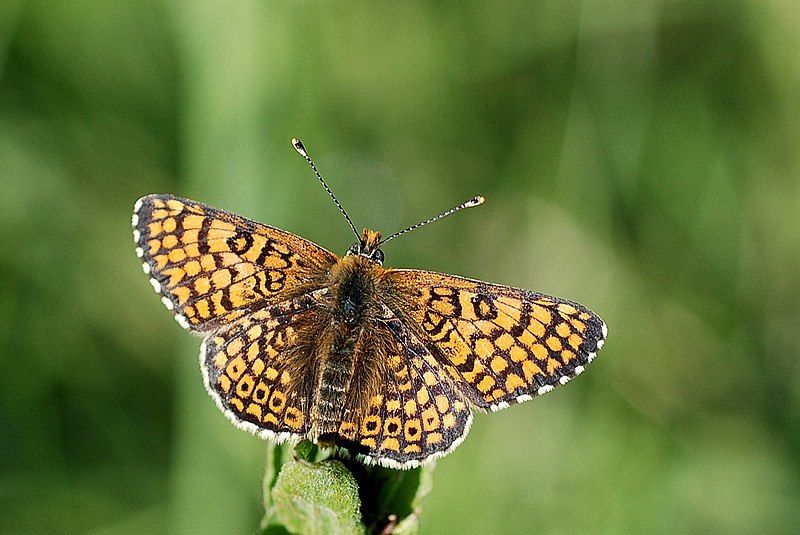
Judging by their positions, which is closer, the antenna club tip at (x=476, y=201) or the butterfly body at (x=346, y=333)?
the butterfly body at (x=346, y=333)

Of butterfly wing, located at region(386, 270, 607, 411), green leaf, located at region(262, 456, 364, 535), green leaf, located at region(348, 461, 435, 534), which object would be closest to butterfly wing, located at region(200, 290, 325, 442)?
green leaf, located at region(348, 461, 435, 534)

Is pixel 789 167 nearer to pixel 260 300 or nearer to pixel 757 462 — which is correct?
pixel 757 462

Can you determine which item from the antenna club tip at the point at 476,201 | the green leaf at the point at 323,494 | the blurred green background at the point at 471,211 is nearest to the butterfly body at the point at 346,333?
the antenna club tip at the point at 476,201

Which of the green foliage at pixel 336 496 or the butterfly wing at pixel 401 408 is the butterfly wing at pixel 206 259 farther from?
the green foliage at pixel 336 496

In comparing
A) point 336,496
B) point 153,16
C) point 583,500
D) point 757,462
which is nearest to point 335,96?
point 153,16

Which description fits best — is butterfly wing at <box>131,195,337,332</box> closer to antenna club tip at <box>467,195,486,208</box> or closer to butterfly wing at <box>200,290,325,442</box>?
butterfly wing at <box>200,290,325,442</box>

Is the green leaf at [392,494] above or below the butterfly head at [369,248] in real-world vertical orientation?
below
